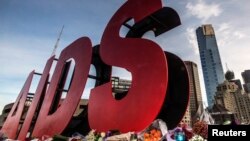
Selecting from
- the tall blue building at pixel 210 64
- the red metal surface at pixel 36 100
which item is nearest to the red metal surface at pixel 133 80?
the red metal surface at pixel 36 100

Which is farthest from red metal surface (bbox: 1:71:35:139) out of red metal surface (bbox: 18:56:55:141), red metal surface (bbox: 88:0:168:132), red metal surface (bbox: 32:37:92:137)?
red metal surface (bbox: 88:0:168:132)

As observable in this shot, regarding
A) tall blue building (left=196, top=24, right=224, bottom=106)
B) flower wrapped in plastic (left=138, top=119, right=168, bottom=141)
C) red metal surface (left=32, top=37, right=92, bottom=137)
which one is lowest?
flower wrapped in plastic (left=138, top=119, right=168, bottom=141)

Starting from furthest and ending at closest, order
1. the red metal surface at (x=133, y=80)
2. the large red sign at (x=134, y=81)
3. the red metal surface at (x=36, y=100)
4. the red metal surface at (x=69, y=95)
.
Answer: the red metal surface at (x=36, y=100)
the red metal surface at (x=69, y=95)
the large red sign at (x=134, y=81)
the red metal surface at (x=133, y=80)

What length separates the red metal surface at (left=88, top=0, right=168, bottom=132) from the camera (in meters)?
5.39

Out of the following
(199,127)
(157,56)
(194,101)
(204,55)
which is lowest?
(199,127)

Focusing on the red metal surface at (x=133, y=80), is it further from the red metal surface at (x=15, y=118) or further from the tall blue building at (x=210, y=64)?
the tall blue building at (x=210, y=64)

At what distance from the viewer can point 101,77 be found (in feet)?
30.3

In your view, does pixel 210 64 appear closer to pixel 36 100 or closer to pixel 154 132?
pixel 36 100

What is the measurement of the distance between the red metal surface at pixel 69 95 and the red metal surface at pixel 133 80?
2.64ft

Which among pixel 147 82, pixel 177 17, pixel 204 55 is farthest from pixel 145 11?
pixel 204 55

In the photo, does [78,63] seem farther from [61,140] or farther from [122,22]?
[61,140]

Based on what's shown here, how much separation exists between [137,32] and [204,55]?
196 metres

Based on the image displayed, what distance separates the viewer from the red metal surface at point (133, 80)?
5391 millimetres

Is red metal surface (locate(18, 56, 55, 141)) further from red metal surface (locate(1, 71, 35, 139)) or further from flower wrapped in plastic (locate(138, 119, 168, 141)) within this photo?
flower wrapped in plastic (locate(138, 119, 168, 141))
